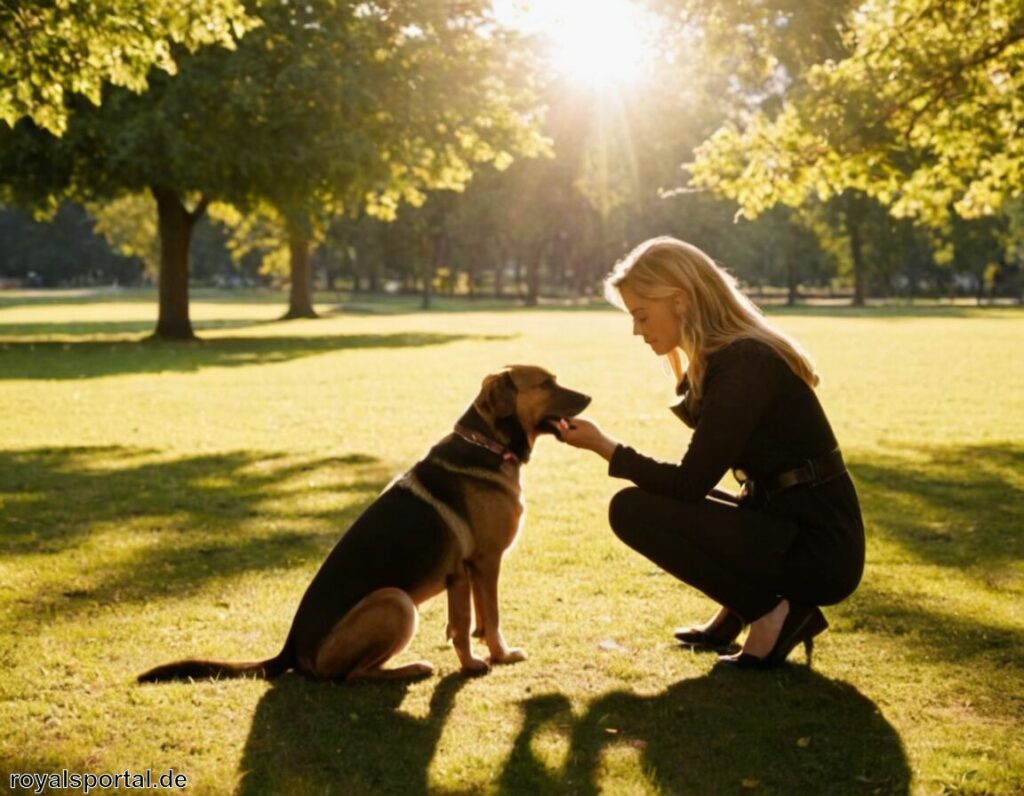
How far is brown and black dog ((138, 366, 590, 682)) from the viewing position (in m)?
4.75

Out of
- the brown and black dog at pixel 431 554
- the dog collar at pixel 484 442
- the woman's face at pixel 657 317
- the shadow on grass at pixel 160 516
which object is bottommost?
the shadow on grass at pixel 160 516

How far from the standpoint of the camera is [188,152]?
24.3 m

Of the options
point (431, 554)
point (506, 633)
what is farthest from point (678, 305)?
point (506, 633)

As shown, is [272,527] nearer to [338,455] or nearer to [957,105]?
[338,455]

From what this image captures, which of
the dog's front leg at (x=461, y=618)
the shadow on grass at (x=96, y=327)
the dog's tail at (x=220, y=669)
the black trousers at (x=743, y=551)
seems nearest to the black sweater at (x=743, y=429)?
Answer: the black trousers at (x=743, y=551)

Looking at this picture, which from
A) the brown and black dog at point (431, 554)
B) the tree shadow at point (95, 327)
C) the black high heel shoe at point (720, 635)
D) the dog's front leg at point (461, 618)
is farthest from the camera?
the tree shadow at point (95, 327)

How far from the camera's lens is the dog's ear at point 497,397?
5.23m

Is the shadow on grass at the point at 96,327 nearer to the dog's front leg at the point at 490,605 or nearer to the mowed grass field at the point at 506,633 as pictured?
the mowed grass field at the point at 506,633

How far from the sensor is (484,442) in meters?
5.19

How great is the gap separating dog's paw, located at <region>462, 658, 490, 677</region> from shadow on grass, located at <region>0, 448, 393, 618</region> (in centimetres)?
232

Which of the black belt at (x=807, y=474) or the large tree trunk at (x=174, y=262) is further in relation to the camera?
the large tree trunk at (x=174, y=262)

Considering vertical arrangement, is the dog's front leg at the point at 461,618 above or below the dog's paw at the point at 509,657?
above

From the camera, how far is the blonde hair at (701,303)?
16.3 ft

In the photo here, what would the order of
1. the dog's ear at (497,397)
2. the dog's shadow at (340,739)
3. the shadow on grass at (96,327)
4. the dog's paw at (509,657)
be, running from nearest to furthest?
the dog's shadow at (340,739) < the dog's ear at (497,397) < the dog's paw at (509,657) < the shadow on grass at (96,327)
